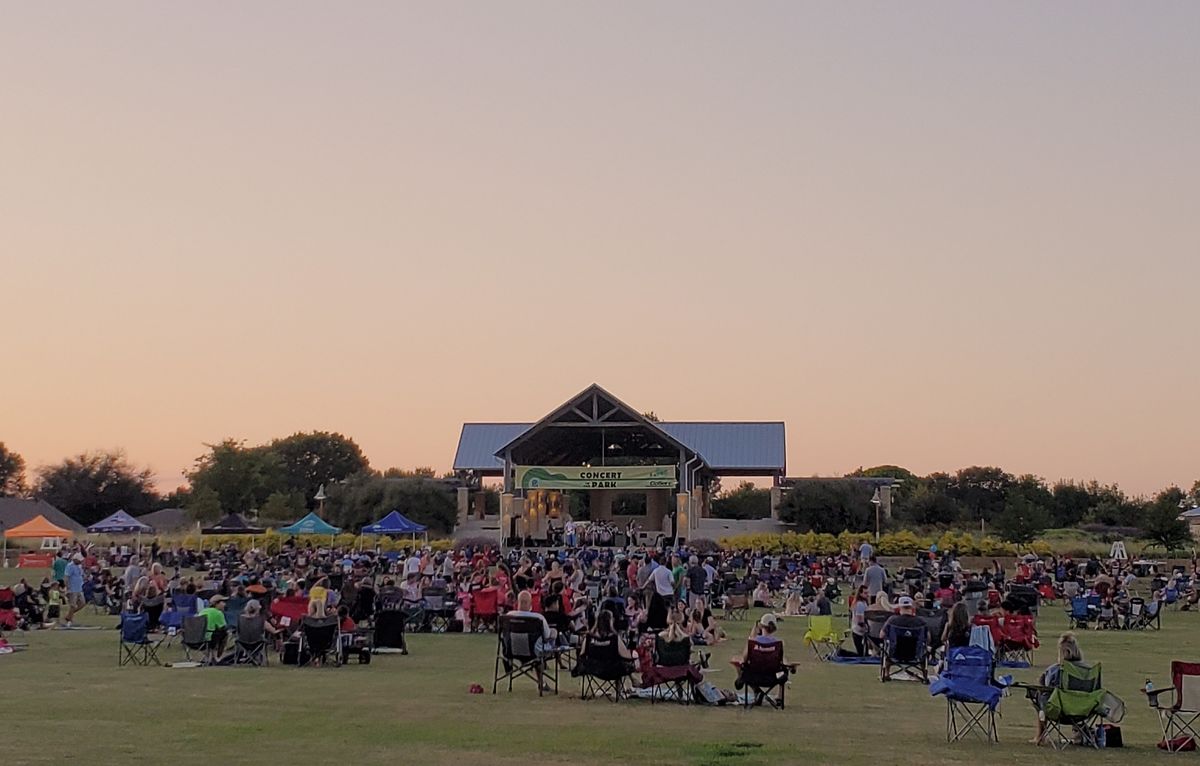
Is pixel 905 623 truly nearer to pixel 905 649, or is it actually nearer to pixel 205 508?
pixel 905 649

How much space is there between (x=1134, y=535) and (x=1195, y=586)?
105 ft

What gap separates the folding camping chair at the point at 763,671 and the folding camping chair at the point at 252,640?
6457 millimetres

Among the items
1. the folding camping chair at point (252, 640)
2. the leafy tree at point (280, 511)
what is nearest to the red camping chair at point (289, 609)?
the folding camping chair at point (252, 640)

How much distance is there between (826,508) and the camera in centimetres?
5622

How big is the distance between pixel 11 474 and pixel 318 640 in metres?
102

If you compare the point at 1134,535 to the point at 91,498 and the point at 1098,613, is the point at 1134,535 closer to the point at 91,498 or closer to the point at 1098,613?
the point at 1098,613

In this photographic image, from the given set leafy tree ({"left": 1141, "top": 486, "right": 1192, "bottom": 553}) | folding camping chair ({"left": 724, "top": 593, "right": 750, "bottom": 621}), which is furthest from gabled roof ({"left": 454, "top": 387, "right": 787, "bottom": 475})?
folding camping chair ({"left": 724, "top": 593, "right": 750, "bottom": 621})

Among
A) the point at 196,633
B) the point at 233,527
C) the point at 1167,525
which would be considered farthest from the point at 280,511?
the point at 196,633

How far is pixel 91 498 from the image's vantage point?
92438 mm

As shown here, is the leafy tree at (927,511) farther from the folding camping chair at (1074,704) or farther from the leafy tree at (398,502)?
the folding camping chair at (1074,704)

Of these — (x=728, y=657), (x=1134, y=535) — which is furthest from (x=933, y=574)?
(x=1134, y=535)

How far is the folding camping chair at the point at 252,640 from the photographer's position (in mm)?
15812

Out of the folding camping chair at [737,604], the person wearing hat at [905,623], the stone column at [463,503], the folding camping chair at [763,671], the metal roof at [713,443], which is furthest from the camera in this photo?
the metal roof at [713,443]

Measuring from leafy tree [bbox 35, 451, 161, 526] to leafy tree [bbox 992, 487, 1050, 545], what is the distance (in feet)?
213
